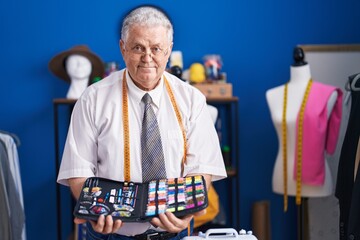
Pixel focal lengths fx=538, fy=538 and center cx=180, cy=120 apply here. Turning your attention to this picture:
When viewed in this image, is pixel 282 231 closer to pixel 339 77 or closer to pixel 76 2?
pixel 339 77

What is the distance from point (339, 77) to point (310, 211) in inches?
37.4

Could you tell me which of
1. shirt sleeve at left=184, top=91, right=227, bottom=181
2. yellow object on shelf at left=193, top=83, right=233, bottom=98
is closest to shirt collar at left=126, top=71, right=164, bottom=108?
shirt sleeve at left=184, top=91, right=227, bottom=181

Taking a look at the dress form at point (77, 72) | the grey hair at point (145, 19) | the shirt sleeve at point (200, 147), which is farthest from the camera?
the dress form at point (77, 72)

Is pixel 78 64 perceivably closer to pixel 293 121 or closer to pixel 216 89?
pixel 216 89

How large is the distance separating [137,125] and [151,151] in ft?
0.35

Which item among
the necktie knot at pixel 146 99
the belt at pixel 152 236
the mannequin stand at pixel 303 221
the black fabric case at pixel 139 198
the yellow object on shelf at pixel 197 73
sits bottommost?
the mannequin stand at pixel 303 221

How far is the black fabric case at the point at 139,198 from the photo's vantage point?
1601 mm

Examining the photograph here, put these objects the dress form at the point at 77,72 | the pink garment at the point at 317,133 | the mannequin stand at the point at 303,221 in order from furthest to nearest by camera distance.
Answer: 1. the dress form at the point at 77,72
2. the mannequin stand at the point at 303,221
3. the pink garment at the point at 317,133

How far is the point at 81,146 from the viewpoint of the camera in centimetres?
178

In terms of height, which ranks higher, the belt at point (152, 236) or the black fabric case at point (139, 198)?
the black fabric case at point (139, 198)

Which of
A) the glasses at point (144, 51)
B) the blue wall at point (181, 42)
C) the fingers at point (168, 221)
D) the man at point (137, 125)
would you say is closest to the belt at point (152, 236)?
the man at point (137, 125)

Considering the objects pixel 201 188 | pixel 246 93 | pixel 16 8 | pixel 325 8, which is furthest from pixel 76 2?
pixel 201 188

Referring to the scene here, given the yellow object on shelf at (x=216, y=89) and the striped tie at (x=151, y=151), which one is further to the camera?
the yellow object on shelf at (x=216, y=89)

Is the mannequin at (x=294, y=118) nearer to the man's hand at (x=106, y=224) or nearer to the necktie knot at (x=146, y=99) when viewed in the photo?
the necktie knot at (x=146, y=99)
